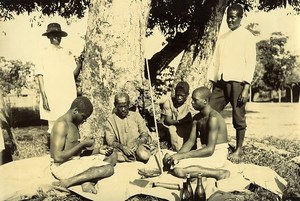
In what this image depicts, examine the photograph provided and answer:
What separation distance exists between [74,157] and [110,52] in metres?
1.41

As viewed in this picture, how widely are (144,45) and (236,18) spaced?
45.9 inches

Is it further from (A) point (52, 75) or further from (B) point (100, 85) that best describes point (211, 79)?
(A) point (52, 75)

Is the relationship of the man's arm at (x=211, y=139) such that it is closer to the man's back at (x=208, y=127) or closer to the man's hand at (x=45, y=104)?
the man's back at (x=208, y=127)

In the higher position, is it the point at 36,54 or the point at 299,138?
the point at 36,54

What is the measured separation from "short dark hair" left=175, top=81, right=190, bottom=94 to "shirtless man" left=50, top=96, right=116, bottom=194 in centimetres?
115

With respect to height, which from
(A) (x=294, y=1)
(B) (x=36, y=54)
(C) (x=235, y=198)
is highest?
(A) (x=294, y=1)

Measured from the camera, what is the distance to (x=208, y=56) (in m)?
6.45

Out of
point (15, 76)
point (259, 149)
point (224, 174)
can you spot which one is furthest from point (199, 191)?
point (15, 76)

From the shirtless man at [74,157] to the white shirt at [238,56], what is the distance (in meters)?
1.72

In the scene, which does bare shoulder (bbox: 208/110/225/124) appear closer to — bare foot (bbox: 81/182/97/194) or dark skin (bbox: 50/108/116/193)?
dark skin (bbox: 50/108/116/193)

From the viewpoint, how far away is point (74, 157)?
19.0 feet

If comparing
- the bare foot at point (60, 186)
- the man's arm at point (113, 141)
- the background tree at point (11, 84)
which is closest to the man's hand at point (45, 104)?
the background tree at point (11, 84)

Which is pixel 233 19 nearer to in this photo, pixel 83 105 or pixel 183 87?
pixel 183 87

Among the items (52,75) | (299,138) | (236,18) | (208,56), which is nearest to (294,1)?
(236,18)
